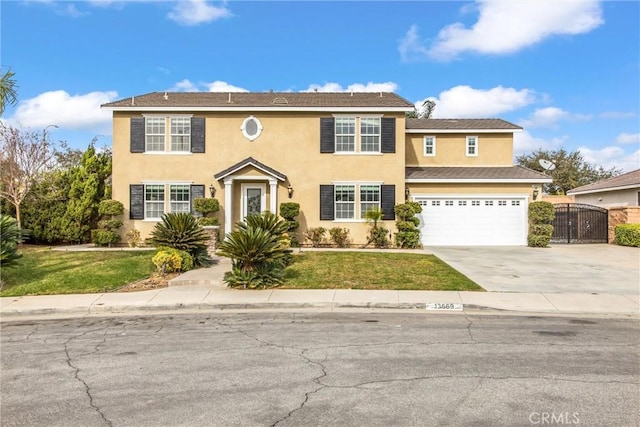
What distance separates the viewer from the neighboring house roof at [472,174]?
2208 centimetres

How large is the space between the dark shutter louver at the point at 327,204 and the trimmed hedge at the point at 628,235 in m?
14.3

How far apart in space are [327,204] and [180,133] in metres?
7.47

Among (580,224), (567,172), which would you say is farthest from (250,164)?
(567,172)

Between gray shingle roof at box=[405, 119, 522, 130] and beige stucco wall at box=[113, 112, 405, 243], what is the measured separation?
3.96m

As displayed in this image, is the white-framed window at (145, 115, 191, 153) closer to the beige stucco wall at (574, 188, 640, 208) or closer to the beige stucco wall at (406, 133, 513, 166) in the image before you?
the beige stucco wall at (406, 133, 513, 166)

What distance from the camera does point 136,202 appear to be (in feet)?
68.9

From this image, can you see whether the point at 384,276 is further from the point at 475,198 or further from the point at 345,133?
the point at 475,198

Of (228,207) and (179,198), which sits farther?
(179,198)

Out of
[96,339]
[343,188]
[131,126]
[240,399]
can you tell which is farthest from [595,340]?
[131,126]

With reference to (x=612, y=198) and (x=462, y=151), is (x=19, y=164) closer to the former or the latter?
(x=462, y=151)

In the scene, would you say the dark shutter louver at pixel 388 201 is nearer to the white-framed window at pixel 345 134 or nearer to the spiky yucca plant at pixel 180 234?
the white-framed window at pixel 345 134

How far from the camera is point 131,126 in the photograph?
21219 millimetres

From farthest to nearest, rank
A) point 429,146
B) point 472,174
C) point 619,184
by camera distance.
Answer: point 619,184 < point 429,146 < point 472,174

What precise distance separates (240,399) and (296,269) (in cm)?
914
